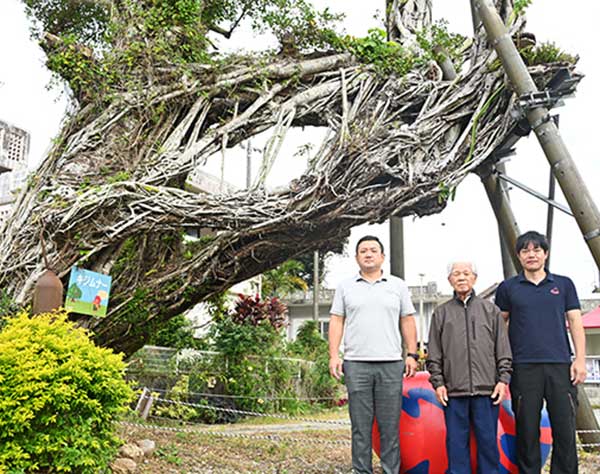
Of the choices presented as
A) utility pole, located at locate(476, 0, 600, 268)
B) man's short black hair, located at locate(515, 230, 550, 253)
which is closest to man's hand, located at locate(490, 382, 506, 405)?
man's short black hair, located at locate(515, 230, 550, 253)

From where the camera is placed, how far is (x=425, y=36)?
292 inches

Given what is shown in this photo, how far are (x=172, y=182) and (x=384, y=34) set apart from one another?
10.0 ft

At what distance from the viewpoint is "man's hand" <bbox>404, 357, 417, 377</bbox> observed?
13.4 ft

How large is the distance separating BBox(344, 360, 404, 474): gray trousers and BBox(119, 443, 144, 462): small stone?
200 centimetres

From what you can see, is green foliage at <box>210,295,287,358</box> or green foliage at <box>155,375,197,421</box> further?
green foliage at <box>210,295,287,358</box>

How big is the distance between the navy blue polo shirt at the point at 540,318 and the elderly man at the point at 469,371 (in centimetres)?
12

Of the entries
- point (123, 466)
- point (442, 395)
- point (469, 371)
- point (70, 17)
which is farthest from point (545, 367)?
point (70, 17)

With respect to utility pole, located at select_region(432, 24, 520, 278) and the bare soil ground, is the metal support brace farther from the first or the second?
the bare soil ground

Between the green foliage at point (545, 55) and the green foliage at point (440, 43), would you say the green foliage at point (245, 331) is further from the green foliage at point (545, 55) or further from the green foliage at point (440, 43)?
the green foliage at point (545, 55)

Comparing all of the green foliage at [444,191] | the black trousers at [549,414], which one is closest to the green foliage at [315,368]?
the green foliage at [444,191]

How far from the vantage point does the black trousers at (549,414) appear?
3.76 meters

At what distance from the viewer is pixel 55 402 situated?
12.0 ft

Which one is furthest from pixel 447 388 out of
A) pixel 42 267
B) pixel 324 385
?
pixel 324 385

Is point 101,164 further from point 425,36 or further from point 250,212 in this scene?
point 425,36
